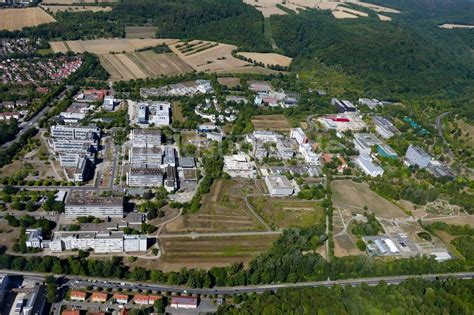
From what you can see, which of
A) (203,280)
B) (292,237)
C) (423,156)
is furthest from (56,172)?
(423,156)

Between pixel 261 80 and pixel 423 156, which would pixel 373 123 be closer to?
pixel 423 156

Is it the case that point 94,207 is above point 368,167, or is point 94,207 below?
below

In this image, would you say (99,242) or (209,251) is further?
(209,251)

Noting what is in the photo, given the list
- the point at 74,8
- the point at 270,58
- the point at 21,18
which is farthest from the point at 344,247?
the point at 74,8

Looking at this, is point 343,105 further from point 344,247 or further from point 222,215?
point 222,215

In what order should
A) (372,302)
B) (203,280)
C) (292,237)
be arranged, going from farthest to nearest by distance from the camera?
(292,237), (203,280), (372,302)

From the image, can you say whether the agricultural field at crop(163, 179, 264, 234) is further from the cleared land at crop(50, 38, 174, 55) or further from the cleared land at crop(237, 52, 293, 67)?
the cleared land at crop(50, 38, 174, 55)

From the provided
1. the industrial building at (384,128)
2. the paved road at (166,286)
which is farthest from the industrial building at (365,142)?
the paved road at (166,286)
